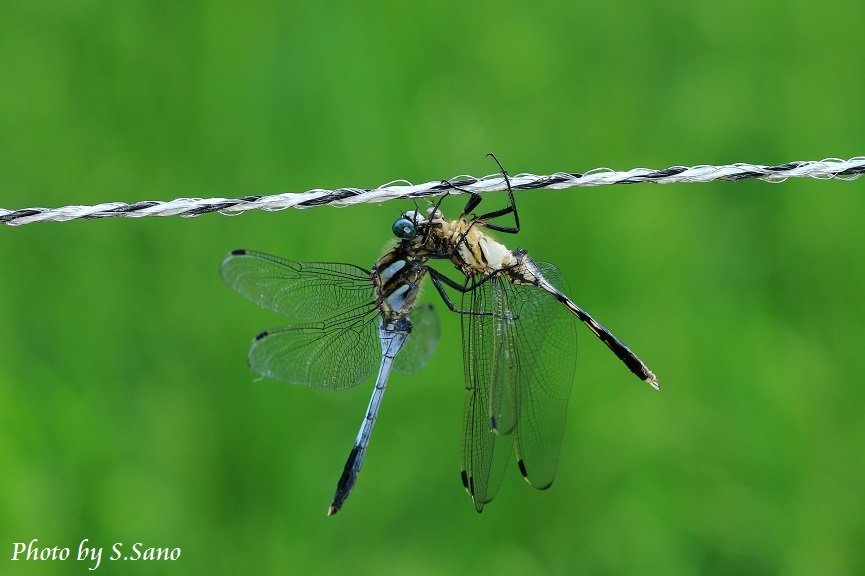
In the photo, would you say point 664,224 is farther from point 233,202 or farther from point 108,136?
point 108,136

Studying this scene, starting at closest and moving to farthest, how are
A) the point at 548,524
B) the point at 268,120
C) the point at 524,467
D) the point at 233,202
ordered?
the point at 233,202
the point at 524,467
the point at 548,524
the point at 268,120

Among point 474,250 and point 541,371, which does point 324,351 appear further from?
point 541,371

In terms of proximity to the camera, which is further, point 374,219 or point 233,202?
point 374,219

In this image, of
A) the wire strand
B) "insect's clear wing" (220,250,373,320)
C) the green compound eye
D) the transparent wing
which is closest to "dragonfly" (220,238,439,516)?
"insect's clear wing" (220,250,373,320)

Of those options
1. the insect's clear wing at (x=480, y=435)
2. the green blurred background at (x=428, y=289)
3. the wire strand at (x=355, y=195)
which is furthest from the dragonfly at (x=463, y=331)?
the wire strand at (x=355, y=195)

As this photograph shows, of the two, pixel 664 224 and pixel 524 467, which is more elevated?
pixel 664 224

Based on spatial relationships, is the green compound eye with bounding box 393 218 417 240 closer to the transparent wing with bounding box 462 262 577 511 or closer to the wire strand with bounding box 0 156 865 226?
the transparent wing with bounding box 462 262 577 511

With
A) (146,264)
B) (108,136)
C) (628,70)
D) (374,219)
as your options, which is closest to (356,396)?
(374,219)
